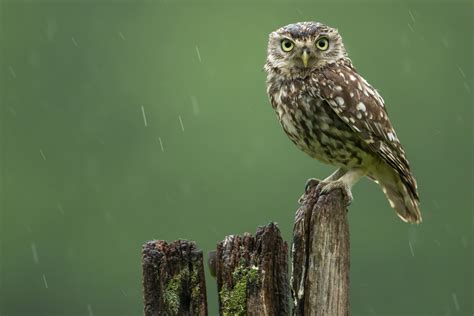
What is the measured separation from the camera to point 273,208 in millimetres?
27703

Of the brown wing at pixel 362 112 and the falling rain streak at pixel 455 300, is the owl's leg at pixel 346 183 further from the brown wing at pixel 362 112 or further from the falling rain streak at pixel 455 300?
the falling rain streak at pixel 455 300

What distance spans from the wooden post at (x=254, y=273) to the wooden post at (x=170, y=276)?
4.9 inches

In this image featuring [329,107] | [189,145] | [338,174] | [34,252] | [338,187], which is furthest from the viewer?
[189,145]

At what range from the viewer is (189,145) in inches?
1323

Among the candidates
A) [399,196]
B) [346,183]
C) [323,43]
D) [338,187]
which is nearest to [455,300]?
[399,196]

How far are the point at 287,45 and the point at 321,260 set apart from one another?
2.44m

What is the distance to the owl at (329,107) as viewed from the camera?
866cm

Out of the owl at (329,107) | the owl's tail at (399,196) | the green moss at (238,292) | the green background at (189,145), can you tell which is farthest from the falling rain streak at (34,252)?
the green moss at (238,292)

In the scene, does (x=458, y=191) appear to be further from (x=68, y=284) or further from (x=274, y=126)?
(x=68, y=284)

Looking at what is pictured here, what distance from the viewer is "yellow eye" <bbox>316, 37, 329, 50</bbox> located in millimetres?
8836

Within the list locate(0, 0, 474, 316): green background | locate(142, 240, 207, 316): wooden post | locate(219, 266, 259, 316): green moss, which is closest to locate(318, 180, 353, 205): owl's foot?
locate(219, 266, 259, 316): green moss

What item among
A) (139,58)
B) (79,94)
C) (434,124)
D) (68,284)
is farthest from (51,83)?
(434,124)

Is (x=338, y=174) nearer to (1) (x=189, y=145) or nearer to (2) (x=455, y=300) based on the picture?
(2) (x=455, y=300)

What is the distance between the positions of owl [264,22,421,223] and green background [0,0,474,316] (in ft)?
46.4
